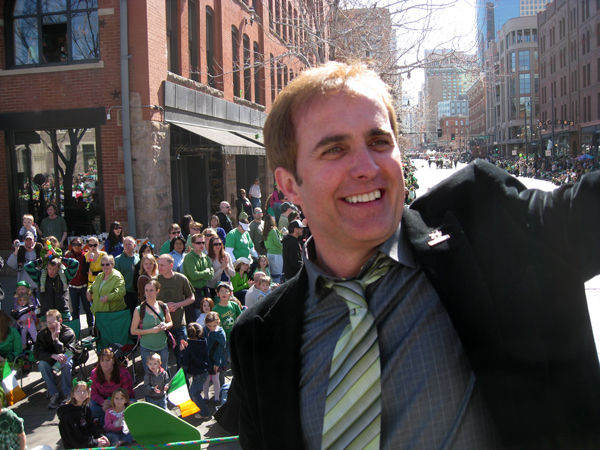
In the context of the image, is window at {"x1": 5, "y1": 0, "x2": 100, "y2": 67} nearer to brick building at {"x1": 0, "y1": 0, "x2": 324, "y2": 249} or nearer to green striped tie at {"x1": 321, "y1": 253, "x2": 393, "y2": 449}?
brick building at {"x1": 0, "y1": 0, "x2": 324, "y2": 249}

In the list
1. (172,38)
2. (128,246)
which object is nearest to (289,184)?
(128,246)

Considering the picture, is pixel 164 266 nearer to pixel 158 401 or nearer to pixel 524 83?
pixel 158 401

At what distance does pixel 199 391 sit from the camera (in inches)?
253

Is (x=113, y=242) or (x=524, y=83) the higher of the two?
(x=524, y=83)

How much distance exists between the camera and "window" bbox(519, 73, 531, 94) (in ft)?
303

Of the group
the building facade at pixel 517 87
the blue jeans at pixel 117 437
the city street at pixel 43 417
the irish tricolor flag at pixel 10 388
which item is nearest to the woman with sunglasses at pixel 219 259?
the city street at pixel 43 417

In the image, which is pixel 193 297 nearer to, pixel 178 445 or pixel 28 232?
pixel 178 445

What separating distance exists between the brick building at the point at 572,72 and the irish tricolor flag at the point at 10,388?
181 feet

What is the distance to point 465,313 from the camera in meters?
1.34

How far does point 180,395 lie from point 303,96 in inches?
188

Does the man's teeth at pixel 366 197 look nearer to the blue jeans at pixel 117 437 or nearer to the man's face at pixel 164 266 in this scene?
the blue jeans at pixel 117 437

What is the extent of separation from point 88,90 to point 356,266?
1310 centimetres

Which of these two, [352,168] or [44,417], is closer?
[352,168]

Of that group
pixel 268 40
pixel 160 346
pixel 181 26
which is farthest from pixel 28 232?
pixel 268 40
